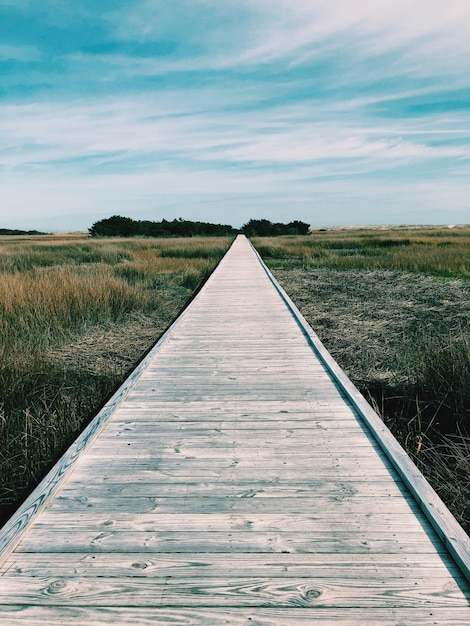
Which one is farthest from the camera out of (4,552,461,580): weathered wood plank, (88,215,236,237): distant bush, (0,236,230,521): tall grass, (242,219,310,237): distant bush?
(242,219,310,237): distant bush

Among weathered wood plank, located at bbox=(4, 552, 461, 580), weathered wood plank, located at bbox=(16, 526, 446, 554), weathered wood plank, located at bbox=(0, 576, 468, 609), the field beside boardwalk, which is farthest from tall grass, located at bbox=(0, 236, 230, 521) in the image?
the field beside boardwalk

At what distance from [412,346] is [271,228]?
6528 centimetres

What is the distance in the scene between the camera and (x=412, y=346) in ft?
22.4

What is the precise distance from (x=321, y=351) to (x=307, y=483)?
8.93ft

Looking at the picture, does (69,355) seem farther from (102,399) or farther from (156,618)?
(156,618)

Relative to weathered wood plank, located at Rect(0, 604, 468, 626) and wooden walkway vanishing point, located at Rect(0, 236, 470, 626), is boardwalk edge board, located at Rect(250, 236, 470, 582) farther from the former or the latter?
weathered wood plank, located at Rect(0, 604, 468, 626)

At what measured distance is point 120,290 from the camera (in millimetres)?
10031

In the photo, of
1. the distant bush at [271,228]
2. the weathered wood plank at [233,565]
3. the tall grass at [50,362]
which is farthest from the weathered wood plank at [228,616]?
the distant bush at [271,228]

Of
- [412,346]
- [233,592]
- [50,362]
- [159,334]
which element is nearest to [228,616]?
[233,592]

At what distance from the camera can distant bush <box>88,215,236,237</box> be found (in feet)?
202

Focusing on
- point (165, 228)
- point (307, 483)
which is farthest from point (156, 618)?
point (165, 228)

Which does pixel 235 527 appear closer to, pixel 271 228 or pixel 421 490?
pixel 421 490

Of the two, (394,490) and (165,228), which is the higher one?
(165,228)

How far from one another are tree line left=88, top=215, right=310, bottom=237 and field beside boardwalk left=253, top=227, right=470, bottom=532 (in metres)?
49.9
